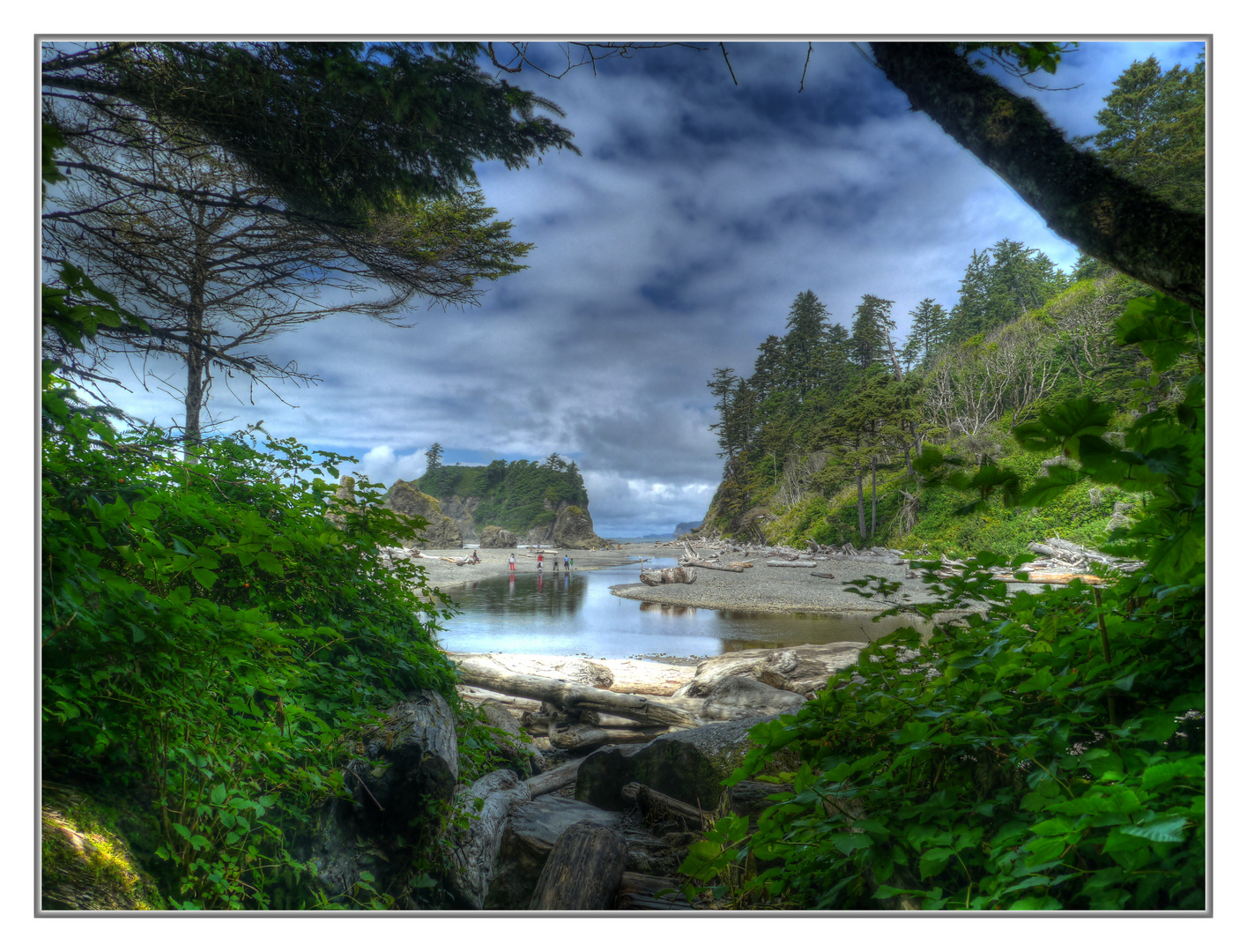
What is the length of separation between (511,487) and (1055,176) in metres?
2.44

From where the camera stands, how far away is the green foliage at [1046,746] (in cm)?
65

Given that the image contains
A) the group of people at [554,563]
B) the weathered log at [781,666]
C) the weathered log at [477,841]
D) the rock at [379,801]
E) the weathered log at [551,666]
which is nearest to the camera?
the rock at [379,801]

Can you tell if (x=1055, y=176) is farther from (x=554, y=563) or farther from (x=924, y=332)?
(x=554, y=563)

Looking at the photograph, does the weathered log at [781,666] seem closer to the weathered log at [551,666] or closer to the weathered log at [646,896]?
the weathered log at [551,666]

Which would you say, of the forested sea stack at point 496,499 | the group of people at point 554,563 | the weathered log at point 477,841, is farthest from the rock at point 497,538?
the weathered log at point 477,841

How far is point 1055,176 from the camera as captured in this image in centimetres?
117

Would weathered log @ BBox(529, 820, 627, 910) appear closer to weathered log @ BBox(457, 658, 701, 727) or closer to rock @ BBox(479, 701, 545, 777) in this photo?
rock @ BBox(479, 701, 545, 777)

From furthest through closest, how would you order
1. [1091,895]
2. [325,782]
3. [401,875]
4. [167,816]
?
1. [401,875]
2. [325,782]
3. [167,816]
4. [1091,895]

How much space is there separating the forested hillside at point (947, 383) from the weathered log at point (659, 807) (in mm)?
1400

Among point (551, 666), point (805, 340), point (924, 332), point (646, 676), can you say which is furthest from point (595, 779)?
point (924, 332)

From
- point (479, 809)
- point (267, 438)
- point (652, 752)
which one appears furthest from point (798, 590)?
point (267, 438)
